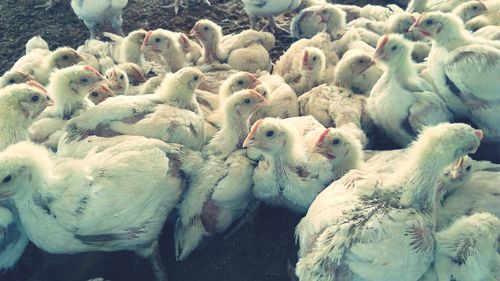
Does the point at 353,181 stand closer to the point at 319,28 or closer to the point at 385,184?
the point at 385,184

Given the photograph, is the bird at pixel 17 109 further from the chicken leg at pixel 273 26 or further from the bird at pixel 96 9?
the chicken leg at pixel 273 26

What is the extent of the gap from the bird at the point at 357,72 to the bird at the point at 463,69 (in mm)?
473

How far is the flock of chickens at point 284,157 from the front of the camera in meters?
2.72

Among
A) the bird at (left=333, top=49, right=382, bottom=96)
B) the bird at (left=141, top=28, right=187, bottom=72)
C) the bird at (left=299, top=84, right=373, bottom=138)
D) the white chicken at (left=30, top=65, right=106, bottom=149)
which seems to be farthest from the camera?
the bird at (left=141, top=28, right=187, bottom=72)

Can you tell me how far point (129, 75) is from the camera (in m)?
4.52

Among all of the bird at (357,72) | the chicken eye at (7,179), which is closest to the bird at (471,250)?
the bird at (357,72)

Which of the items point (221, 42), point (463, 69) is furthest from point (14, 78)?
point (463, 69)

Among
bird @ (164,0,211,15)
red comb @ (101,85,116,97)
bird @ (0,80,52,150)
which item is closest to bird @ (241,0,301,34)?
bird @ (164,0,211,15)

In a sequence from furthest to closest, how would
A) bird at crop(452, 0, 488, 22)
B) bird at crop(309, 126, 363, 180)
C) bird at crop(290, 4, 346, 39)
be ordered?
1. bird at crop(290, 4, 346, 39)
2. bird at crop(452, 0, 488, 22)
3. bird at crop(309, 126, 363, 180)

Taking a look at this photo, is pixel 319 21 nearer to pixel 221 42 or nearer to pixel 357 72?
pixel 221 42

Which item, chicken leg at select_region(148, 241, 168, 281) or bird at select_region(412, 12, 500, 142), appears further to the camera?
bird at select_region(412, 12, 500, 142)

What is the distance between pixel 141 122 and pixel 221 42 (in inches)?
74.7

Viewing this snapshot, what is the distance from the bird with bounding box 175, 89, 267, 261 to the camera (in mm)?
3316

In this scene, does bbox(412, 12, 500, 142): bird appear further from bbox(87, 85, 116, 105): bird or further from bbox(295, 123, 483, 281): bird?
bbox(87, 85, 116, 105): bird
